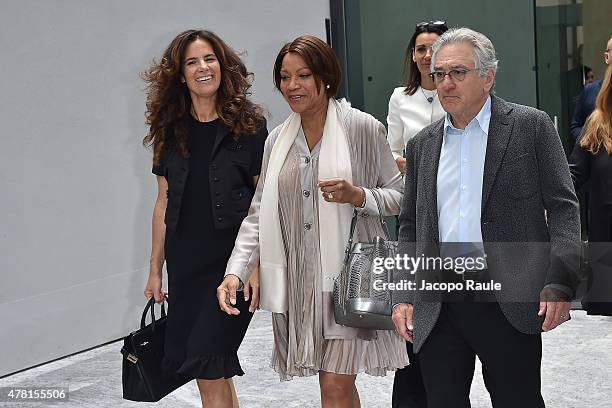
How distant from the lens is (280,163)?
3928mm

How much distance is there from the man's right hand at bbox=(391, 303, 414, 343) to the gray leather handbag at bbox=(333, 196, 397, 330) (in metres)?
0.24

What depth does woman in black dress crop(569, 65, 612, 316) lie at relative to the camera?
5.60 metres

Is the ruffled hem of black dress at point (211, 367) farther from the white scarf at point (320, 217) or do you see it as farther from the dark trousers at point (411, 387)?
the dark trousers at point (411, 387)

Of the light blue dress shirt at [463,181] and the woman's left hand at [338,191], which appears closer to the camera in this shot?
the light blue dress shirt at [463,181]

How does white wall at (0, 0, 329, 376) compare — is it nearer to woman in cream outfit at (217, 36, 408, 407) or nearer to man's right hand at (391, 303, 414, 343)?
woman in cream outfit at (217, 36, 408, 407)

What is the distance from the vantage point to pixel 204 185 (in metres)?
4.30

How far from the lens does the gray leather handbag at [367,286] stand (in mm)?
3635

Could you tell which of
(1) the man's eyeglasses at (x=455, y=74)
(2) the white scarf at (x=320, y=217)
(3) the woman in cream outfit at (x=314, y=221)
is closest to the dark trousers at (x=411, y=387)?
(3) the woman in cream outfit at (x=314, y=221)

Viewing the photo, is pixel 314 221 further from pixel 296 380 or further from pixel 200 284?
pixel 296 380

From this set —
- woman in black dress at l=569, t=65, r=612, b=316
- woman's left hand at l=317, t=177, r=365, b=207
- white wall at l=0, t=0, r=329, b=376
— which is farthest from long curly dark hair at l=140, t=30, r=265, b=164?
white wall at l=0, t=0, r=329, b=376

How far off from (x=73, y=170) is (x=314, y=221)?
11.5 ft

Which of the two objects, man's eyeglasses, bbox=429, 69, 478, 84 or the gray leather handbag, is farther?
the gray leather handbag

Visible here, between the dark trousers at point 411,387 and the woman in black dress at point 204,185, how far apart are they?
0.75 m

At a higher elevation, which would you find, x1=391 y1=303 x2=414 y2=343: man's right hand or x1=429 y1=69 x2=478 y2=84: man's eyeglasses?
x1=429 y1=69 x2=478 y2=84: man's eyeglasses
